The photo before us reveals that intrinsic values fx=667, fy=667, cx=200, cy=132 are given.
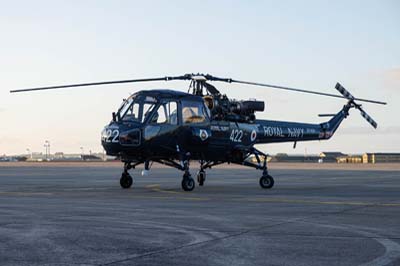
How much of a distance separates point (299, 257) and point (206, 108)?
55.2 ft

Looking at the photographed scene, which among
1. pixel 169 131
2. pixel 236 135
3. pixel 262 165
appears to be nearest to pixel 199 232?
pixel 169 131

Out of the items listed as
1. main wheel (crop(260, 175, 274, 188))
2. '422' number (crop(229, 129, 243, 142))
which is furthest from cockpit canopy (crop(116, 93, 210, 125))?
main wheel (crop(260, 175, 274, 188))

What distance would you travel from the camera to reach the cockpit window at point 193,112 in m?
24.6

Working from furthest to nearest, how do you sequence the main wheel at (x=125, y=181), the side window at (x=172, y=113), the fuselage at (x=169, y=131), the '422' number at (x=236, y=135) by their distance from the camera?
the '422' number at (x=236, y=135)
the main wheel at (x=125, y=181)
the side window at (x=172, y=113)
the fuselage at (x=169, y=131)

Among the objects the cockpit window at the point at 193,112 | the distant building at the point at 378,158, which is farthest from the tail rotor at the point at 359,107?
the distant building at the point at 378,158

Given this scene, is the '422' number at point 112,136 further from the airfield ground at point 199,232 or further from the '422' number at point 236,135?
the '422' number at point 236,135

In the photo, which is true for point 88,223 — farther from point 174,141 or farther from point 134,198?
point 174,141

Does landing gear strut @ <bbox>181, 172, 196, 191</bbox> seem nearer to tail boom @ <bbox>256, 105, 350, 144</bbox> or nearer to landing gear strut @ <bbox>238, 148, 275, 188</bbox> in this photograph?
landing gear strut @ <bbox>238, 148, 275, 188</bbox>

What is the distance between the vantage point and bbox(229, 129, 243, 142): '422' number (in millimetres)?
26745

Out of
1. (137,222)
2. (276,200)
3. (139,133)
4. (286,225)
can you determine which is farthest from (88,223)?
(139,133)

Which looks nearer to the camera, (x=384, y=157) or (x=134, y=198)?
(x=134, y=198)

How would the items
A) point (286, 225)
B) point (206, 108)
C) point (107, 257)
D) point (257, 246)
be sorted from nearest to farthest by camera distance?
point (107, 257) → point (257, 246) → point (286, 225) → point (206, 108)

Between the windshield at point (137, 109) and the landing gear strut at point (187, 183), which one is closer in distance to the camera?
the windshield at point (137, 109)

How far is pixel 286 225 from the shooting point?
12.6 meters
